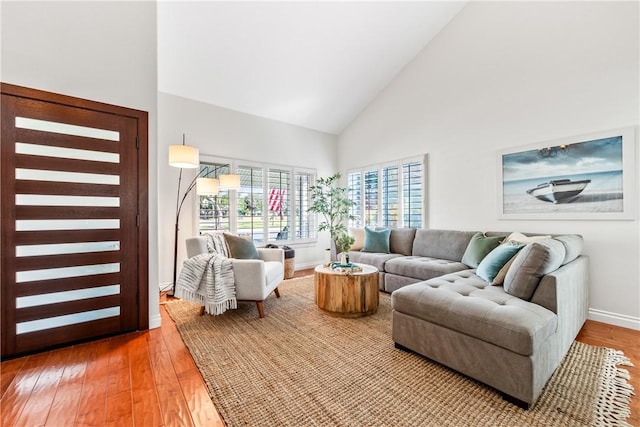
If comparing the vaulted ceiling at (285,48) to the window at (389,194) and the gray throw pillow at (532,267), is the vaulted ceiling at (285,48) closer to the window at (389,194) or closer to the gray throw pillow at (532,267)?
the window at (389,194)

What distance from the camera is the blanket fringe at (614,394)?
1443 millimetres

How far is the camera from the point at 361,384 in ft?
5.65

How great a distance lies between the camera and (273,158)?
16.5ft

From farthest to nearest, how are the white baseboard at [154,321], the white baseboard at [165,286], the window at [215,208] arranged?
the window at [215,208] → the white baseboard at [165,286] → the white baseboard at [154,321]

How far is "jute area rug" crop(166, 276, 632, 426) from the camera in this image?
146cm

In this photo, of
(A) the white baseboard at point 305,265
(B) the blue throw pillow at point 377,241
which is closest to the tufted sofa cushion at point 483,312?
(B) the blue throw pillow at point 377,241

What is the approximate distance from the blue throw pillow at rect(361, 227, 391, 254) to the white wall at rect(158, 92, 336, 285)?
1.48m

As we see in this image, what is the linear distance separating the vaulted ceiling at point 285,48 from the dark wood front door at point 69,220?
1471 mm

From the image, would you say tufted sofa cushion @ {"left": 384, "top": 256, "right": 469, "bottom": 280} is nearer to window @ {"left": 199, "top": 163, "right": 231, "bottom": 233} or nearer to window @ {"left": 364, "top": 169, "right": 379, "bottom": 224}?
window @ {"left": 364, "top": 169, "right": 379, "bottom": 224}

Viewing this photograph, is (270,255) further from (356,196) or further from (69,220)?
(356,196)

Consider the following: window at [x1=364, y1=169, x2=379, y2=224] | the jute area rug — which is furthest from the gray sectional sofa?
window at [x1=364, y1=169, x2=379, y2=224]

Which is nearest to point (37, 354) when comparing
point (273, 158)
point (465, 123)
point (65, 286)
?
point (65, 286)

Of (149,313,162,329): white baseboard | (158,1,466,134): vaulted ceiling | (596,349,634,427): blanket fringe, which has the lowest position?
(596,349,634,427): blanket fringe

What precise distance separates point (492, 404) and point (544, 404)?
0.98 ft
